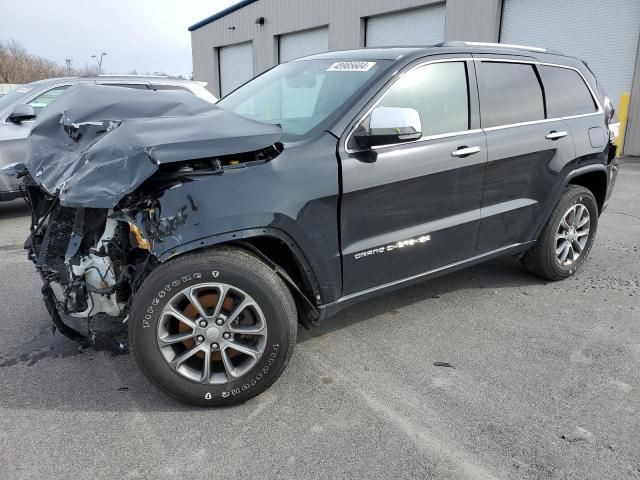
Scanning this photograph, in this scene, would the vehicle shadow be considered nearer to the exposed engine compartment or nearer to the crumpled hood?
the exposed engine compartment

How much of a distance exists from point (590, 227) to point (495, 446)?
9.63 feet

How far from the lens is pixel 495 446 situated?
2.43 metres

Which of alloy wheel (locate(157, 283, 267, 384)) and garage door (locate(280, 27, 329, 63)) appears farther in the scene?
garage door (locate(280, 27, 329, 63))

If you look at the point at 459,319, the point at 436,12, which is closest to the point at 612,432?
the point at 459,319

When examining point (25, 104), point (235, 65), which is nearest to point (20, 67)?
point (235, 65)

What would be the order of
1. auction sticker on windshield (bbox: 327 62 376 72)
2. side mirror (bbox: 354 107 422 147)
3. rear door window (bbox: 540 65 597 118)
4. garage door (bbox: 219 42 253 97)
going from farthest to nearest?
garage door (bbox: 219 42 253 97) < rear door window (bbox: 540 65 597 118) < auction sticker on windshield (bbox: 327 62 376 72) < side mirror (bbox: 354 107 422 147)

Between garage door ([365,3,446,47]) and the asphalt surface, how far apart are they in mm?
12965

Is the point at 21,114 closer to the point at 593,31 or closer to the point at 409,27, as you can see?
the point at 593,31

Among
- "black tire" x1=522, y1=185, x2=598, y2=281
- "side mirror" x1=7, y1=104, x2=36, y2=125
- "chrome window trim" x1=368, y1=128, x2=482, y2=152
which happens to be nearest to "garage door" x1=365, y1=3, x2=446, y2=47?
"side mirror" x1=7, y1=104, x2=36, y2=125

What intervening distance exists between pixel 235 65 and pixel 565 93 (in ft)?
78.0

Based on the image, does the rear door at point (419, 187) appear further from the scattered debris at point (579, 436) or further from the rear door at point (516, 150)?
the scattered debris at point (579, 436)

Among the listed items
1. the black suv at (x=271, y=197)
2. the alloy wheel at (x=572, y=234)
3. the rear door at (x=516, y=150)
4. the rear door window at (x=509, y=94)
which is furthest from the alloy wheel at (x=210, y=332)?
the alloy wheel at (x=572, y=234)

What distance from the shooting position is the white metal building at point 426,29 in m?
12.3

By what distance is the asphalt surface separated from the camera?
7.63 ft
